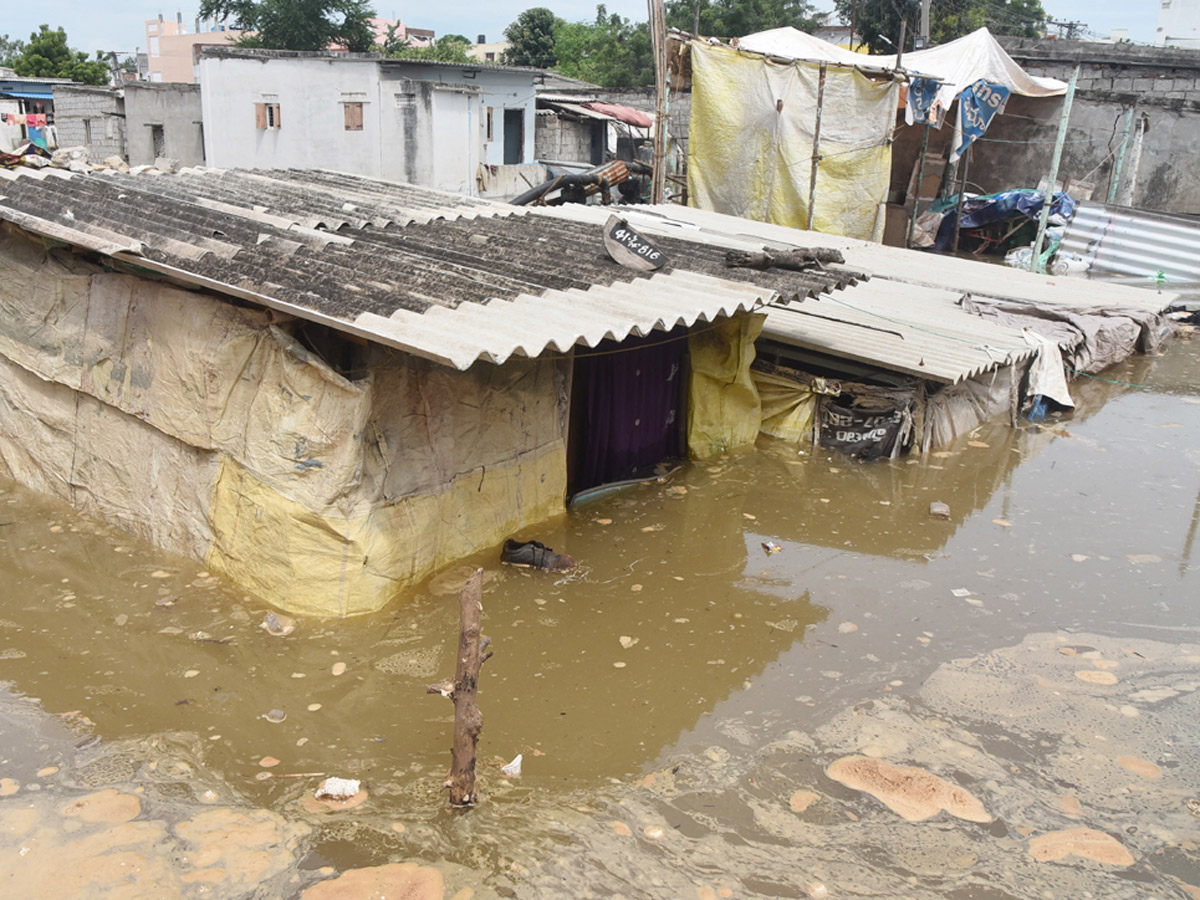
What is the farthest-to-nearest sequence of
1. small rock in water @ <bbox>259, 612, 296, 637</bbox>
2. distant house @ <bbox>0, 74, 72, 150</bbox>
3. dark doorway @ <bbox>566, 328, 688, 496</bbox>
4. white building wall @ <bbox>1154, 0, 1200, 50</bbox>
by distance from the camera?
white building wall @ <bbox>1154, 0, 1200, 50</bbox>, distant house @ <bbox>0, 74, 72, 150</bbox>, dark doorway @ <bbox>566, 328, 688, 496</bbox>, small rock in water @ <bbox>259, 612, 296, 637</bbox>

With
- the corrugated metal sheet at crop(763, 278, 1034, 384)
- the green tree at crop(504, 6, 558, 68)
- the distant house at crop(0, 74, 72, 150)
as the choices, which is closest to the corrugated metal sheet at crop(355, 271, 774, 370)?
the corrugated metal sheet at crop(763, 278, 1034, 384)

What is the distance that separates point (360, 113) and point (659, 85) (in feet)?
38.2

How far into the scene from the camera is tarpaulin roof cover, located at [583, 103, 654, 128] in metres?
27.0

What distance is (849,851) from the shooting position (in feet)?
12.7

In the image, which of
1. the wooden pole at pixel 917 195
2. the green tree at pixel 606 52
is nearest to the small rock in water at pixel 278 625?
the wooden pole at pixel 917 195

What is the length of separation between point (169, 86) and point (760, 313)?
2401cm

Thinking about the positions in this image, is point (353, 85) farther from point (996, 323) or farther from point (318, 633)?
point (318, 633)

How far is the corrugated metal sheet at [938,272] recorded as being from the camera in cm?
1201

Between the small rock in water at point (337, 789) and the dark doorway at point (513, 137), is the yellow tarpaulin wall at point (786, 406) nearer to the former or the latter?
the small rock in water at point (337, 789)

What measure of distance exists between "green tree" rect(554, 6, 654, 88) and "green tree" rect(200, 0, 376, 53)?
10.1 meters

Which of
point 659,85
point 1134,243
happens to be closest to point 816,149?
point 659,85

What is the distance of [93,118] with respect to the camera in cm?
2708

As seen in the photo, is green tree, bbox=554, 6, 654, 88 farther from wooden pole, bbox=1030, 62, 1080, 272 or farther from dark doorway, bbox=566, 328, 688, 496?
dark doorway, bbox=566, 328, 688, 496

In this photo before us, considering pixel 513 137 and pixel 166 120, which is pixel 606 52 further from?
pixel 166 120
